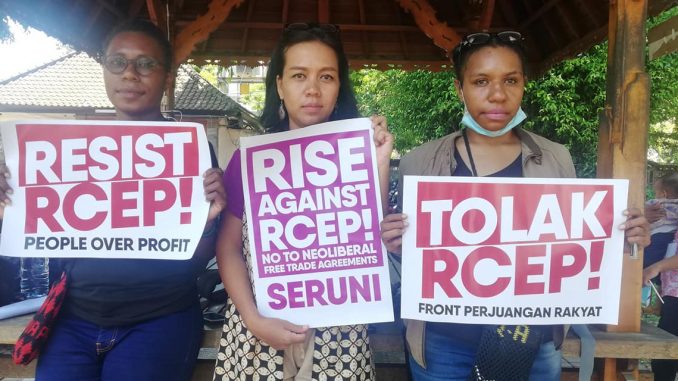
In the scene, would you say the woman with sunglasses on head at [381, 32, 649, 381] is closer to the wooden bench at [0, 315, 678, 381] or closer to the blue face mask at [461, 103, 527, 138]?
the blue face mask at [461, 103, 527, 138]

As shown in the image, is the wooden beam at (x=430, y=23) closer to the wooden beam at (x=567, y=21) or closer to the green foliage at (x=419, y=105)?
the wooden beam at (x=567, y=21)

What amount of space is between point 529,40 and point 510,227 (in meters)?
4.94

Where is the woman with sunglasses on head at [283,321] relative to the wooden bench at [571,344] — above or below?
above

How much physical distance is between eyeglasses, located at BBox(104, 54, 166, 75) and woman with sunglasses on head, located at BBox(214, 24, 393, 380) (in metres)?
0.53

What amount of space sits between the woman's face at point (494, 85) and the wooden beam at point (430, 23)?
313 centimetres

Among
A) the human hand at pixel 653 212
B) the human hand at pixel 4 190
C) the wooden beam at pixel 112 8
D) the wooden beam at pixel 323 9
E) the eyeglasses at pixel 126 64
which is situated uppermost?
the wooden beam at pixel 323 9

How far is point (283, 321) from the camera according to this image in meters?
1.89

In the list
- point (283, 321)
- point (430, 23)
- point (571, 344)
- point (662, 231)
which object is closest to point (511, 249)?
point (571, 344)

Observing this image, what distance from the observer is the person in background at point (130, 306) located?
1.91 metres

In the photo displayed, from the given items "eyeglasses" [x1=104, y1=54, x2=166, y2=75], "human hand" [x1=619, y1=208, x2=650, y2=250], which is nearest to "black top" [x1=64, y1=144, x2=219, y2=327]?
"eyeglasses" [x1=104, y1=54, x2=166, y2=75]

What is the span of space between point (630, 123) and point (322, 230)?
1687 mm

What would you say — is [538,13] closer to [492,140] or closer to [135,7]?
[492,140]

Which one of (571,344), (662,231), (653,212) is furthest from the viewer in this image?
(662,231)

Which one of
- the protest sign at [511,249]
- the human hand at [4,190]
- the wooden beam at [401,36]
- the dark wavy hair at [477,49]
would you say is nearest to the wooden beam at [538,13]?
the wooden beam at [401,36]
